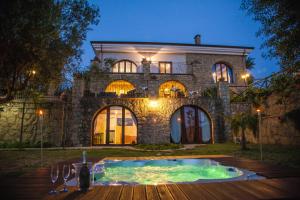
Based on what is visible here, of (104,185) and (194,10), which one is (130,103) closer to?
(104,185)

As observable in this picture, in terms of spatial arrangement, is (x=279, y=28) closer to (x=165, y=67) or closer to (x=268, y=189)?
(x=268, y=189)

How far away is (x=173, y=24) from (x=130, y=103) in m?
158

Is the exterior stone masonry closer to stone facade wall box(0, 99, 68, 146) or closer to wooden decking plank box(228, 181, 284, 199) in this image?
stone facade wall box(0, 99, 68, 146)

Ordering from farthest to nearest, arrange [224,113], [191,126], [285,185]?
[191,126], [224,113], [285,185]

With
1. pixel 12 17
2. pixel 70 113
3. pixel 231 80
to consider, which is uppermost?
pixel 231 80

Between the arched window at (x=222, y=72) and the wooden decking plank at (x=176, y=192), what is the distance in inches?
659

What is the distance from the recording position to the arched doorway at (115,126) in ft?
41.5

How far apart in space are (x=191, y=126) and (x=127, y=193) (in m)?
11.6

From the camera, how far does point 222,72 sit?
722 inches

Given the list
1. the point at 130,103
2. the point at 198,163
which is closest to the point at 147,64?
the point at 130,103

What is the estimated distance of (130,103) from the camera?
1279 centimetres

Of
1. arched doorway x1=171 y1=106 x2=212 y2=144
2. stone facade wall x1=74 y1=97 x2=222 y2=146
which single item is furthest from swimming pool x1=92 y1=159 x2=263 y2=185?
arched doorway x1=171 y1=106 x2=212 y2=144

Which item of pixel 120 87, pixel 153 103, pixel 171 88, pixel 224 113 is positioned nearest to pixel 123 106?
pixel 153 103

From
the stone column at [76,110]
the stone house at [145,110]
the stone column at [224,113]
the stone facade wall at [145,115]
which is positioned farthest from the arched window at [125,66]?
the stone column at [224,113]
